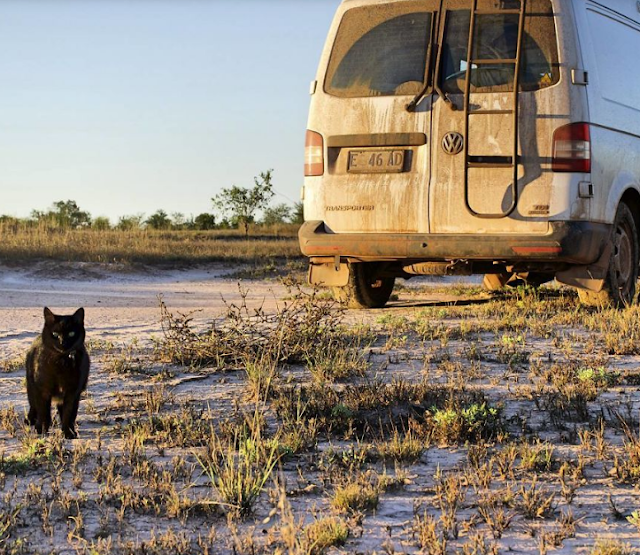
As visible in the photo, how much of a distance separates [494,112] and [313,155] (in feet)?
5.46

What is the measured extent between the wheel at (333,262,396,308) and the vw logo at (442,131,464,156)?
197 centimetres

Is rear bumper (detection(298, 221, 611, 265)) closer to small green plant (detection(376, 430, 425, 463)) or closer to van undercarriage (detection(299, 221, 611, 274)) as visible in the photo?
van undercarriage (detection(299, 221, 611, 274))

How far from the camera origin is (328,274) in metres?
8.91

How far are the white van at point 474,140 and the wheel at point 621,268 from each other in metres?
0.02

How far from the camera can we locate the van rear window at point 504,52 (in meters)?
7.55

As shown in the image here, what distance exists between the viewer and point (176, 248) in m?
21.1

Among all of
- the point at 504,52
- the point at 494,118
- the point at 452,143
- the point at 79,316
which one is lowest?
the point at 79,316

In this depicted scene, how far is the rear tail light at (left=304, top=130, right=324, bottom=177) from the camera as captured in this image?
8281mm

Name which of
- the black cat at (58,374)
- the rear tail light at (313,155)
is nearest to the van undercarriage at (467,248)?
the rear tail light at (313,155)

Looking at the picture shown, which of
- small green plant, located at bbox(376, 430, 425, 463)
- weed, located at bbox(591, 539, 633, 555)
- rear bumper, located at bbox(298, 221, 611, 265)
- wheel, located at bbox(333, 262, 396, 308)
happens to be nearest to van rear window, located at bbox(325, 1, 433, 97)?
rear bumper, located at bbox(298, 221, 611, 265)

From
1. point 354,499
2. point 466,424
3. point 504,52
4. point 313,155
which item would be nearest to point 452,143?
point 504,52

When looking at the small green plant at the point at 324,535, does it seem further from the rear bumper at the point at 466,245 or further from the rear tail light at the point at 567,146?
the rear tail light at the point at 567,146

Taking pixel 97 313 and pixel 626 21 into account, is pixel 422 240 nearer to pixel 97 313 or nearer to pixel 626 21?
pixel 626 21

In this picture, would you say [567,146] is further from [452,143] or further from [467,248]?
[467,248]
